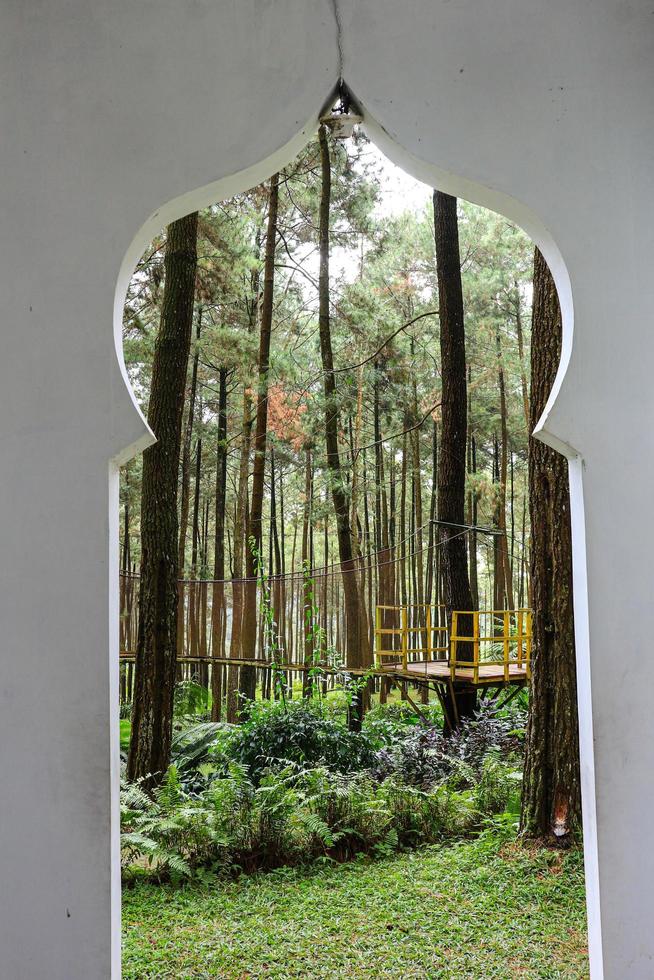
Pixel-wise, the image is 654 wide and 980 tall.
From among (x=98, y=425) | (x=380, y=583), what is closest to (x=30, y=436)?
(x=98, y=425)

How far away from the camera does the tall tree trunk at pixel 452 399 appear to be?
9.84m

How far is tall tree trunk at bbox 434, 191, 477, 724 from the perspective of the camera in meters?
9.84

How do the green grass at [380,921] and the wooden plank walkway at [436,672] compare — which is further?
the wooden plank walkway at [436,672]

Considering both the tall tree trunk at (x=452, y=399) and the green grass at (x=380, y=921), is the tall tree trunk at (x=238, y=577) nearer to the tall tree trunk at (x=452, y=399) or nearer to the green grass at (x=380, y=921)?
the tall tree trunk at (x=452, y=399)

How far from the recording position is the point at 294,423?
17.0 metres

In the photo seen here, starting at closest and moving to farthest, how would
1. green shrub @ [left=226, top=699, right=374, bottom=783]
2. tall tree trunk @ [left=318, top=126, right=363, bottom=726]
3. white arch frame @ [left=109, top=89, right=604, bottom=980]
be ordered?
white arch frame @ [left=109, top=89, right=604, bottom=980] → green shrub @ [left=226, top=699, right=374, bottom=783] → tall tree trunk @ [left=318, top=126, right=363, bottom=726]

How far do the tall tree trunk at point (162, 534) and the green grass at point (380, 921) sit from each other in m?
2.28

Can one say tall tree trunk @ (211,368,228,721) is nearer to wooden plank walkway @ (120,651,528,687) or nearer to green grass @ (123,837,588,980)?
wooden plank walkway @ (120,651,528,687)

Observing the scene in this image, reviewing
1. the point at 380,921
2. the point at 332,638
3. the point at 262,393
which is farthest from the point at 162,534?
the point at 262,393

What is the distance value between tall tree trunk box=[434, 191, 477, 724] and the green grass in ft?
16.5

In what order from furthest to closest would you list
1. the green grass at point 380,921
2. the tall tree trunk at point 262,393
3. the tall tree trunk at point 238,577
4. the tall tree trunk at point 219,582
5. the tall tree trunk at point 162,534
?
the tall tree trunk at point 262,393 < the tall tree trunk at point 219,582 < the tall tree trunk at point 238,577 < the tall tree trunk at point 162,534 < the green grass at point 380,921

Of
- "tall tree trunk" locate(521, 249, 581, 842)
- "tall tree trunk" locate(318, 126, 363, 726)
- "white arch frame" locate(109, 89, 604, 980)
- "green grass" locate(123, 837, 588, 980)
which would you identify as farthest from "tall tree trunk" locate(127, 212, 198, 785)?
"tall tree trunk" locate(318, 126, 363, 726)

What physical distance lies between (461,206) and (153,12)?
1760 centimetres

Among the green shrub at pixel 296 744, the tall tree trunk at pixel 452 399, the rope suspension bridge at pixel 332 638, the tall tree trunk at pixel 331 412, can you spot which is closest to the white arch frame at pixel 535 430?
the green shrub at pixel 296 744
